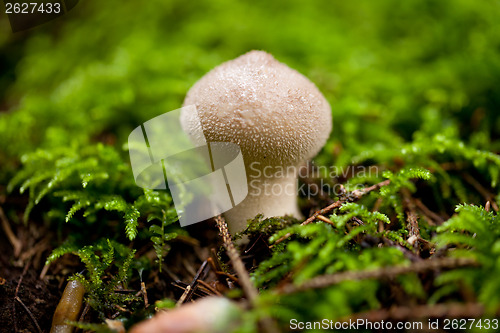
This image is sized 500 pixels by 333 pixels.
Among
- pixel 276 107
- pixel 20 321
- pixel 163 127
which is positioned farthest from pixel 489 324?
pixel 163 127

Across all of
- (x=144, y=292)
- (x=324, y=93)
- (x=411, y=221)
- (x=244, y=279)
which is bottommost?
(x=144, y=292)

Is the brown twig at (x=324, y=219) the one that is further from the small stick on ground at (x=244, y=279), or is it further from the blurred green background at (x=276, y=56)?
the blurred green background at (x=276, y=56)

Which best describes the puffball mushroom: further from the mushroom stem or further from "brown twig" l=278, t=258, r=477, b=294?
"brown twig" l=278, t=258, r=477, b=294

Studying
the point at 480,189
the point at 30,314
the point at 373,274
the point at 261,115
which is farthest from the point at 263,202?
the point at 480,189

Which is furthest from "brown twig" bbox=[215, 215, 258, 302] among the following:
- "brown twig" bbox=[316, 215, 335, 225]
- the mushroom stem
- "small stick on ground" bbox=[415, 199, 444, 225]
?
"small stick on ground" bbox=[415, 199, 444, 225]

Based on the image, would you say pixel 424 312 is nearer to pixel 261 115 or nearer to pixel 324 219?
pixel 324 219

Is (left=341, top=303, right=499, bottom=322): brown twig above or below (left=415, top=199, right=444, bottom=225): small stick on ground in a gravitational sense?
above

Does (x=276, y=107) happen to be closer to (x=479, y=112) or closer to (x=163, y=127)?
(x=163, y=127)
